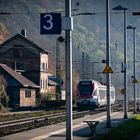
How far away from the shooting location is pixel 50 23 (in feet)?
59.5

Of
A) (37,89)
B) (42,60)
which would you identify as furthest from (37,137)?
(42,60)

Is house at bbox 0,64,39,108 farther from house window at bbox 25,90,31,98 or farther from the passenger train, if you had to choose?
the passenger train

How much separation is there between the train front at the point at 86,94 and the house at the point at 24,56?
1245 inches

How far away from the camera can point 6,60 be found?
324 feet

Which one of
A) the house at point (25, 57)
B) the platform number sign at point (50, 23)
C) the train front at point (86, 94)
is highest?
the house at point (25, 57)

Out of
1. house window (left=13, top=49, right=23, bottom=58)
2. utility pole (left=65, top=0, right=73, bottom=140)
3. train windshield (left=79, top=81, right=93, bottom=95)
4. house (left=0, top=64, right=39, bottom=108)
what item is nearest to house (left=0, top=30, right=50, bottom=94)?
house window (left=13, top=49, right=23, bottom=58)

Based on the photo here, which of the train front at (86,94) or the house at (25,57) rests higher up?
the house at (25,57)

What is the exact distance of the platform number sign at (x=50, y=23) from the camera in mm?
18078

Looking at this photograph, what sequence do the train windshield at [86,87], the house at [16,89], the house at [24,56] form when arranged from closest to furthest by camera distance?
the train windshield at [86,87] → the house at [16,89] → the house at [24,56]

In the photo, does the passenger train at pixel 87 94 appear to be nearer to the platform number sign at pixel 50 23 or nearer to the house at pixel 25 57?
the house at pixel 25 57

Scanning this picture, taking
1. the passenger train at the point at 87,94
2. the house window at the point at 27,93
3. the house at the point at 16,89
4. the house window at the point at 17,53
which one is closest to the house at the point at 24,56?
the house window at the point at 17,53

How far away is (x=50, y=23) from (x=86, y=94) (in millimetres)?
43620

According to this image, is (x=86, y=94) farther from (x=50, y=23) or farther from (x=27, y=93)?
(x=50, y=23)

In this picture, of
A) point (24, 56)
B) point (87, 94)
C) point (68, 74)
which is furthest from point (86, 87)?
point (68, 74)
